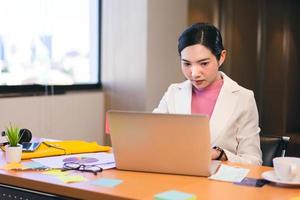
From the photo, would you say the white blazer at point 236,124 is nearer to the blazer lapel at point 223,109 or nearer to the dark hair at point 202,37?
the blazer lapel at point 223,109

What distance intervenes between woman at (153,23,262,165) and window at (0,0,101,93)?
165cm

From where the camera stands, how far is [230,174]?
63.1 inches

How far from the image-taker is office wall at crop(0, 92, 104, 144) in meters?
3.32

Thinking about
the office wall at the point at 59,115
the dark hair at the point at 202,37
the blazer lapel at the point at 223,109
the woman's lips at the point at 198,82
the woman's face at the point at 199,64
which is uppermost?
the dark hair at the point at 202,37

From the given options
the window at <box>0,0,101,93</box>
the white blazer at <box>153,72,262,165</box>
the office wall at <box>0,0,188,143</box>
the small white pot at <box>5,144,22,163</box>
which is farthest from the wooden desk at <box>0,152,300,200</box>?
the office wall at <box>0,0,188,143</box>

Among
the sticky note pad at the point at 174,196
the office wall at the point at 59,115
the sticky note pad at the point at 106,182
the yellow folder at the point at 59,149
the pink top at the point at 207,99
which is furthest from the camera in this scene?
the office wall at the point at 59,115

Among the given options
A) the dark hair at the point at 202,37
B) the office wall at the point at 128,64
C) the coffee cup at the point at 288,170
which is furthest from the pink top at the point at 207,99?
the office wall at the point at 128,64

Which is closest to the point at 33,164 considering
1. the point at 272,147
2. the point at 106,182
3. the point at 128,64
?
the point at 106,182

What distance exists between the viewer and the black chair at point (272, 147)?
2072mm

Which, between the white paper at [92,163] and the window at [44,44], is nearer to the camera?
the white paper at [92,163]

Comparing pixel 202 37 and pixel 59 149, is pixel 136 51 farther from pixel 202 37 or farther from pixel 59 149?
pixel 59 149

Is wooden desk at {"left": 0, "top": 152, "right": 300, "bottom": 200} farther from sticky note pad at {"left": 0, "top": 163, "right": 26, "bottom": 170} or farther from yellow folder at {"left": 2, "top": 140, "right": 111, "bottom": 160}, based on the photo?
yellow folder at {"left": 2, "top": 140, "right": 111, "bottom": 160}

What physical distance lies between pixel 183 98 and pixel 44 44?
1.63m

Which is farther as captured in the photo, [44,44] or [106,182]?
[44,44]
